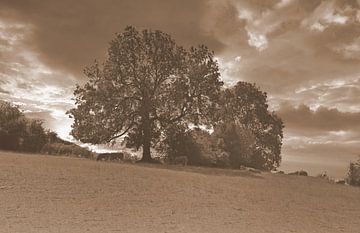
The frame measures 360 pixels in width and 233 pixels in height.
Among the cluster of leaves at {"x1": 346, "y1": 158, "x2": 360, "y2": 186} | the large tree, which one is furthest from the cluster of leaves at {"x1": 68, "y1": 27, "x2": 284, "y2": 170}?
the cluster of leaves at {"x1": 346, "y1": 158, "x2": 360, "y2": 186}

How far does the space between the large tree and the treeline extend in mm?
1765

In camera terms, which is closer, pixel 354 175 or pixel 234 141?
pixel 354 175

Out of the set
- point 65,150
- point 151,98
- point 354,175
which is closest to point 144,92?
point 151,98

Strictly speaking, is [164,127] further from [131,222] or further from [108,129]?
[131,222]

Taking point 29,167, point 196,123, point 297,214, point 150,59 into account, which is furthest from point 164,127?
point 297,214

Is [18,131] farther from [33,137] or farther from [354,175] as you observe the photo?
[354,175]

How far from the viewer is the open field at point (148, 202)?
46.1ft

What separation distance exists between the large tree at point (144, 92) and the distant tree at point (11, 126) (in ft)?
12.4

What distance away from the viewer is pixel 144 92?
33.6 metres

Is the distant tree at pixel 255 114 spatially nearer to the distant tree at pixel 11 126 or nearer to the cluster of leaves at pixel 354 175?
the cluster of leaves at pixel 354 175

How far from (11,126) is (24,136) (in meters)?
1.00

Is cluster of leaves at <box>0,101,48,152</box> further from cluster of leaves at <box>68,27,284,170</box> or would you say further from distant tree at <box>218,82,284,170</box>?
distant tree at <box>218,82,284,170</box>

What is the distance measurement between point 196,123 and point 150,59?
18.3ft

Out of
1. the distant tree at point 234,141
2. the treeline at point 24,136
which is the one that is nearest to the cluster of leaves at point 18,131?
the treeline at point 24,136
